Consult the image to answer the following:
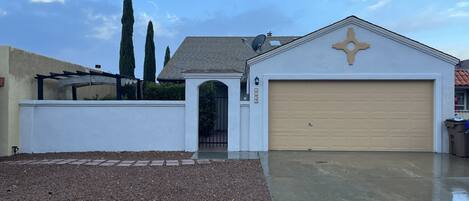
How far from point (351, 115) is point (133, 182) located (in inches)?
318

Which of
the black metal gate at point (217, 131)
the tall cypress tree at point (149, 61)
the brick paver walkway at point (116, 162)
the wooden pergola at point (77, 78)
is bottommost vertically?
the brick paver walkway at point (116, 162)

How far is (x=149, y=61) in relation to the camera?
27391 millimetres

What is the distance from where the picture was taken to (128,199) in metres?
6.76

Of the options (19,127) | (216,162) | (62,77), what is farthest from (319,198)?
(62,77)

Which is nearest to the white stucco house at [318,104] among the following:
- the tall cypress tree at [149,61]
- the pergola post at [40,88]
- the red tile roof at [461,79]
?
the pergola post at [40,88]

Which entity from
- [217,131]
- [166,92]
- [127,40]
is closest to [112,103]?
[166,92]

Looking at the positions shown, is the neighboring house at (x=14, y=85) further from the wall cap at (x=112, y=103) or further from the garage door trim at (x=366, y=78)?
the garage door trim at (x=366, y=78)

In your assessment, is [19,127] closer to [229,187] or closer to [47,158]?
[47,158]

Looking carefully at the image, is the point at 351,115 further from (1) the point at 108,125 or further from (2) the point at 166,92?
(2) the point at 166,92

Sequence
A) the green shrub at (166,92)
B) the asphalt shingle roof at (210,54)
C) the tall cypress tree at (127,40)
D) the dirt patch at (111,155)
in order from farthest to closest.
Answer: the tall cypress tree at (127,40) < the asphalt shingle roof at (210,54) < the green shrub at (166,92) < the dirt patch at (111,155)

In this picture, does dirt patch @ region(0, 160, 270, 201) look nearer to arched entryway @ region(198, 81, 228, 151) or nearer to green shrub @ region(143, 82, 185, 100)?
arched entryway @ region(198, 81, 228, 151)

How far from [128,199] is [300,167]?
4.80 metres

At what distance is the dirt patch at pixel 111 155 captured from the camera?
11.9 meters

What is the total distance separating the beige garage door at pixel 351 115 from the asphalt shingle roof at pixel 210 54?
7831 mm
